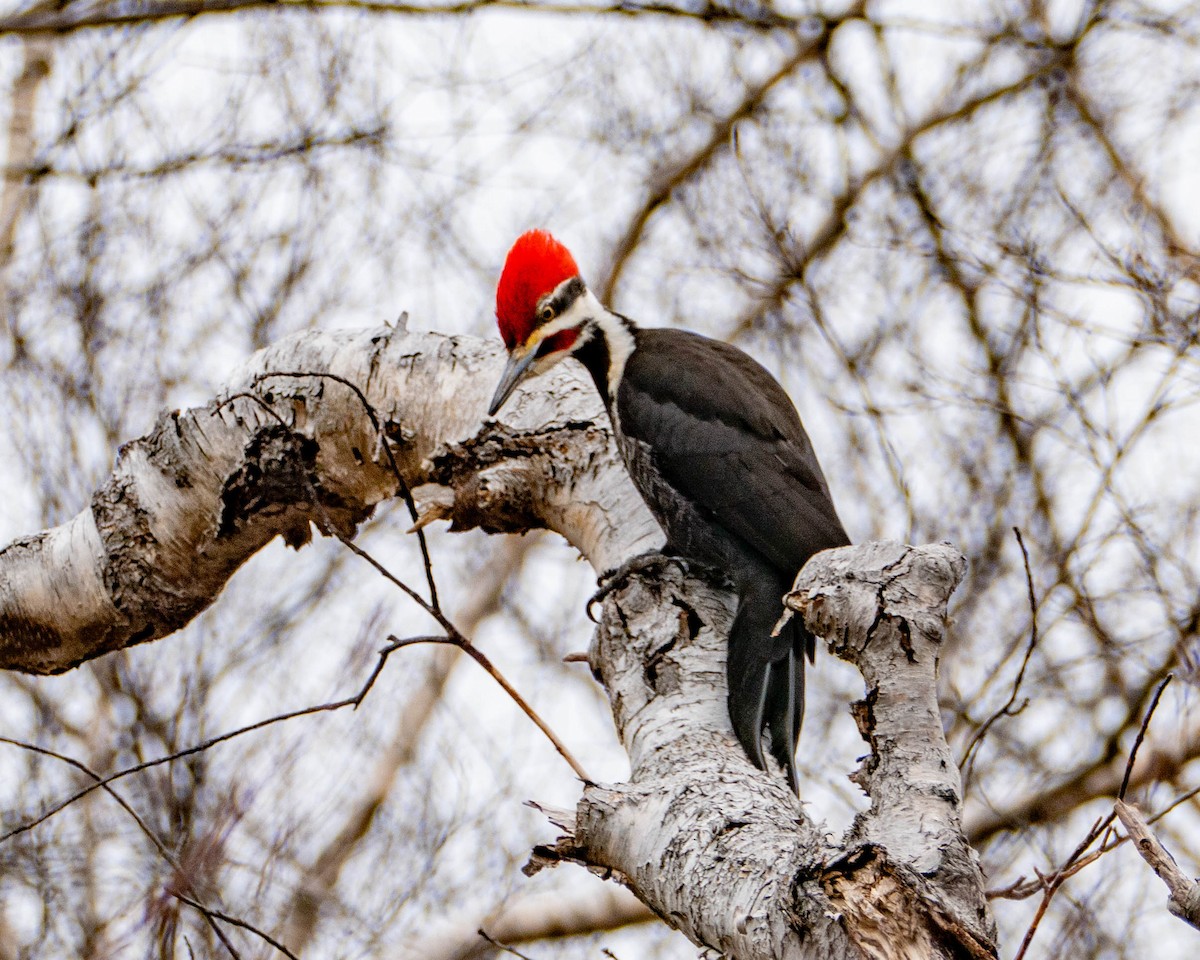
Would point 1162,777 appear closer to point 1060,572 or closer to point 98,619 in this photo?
point 1060,572

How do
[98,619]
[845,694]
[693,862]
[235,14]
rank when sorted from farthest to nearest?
[235,14] → [845,694] → [98,619] → [693,862]

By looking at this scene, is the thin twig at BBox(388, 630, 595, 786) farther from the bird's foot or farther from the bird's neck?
the bird's neck

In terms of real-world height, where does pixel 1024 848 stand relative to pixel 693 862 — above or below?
above

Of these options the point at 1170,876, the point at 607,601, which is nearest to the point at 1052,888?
the point at 1170,876

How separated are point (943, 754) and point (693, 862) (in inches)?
14.3

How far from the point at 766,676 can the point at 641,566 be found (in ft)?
1.20

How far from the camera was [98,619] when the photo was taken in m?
2.97

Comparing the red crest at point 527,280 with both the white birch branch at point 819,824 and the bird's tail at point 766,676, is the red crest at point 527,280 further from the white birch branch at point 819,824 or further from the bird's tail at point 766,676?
the white birch branch at point 819,824

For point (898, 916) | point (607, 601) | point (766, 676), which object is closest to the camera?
point (898, 916)

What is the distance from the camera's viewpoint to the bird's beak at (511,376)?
2.82 m

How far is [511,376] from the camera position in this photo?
2912 mm

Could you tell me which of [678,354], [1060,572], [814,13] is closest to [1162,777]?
[1060,572]

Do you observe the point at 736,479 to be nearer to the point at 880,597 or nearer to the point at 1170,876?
the point at 880,597

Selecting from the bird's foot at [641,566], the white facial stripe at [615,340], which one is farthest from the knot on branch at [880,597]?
A: the white facial stripe at [615,340]
